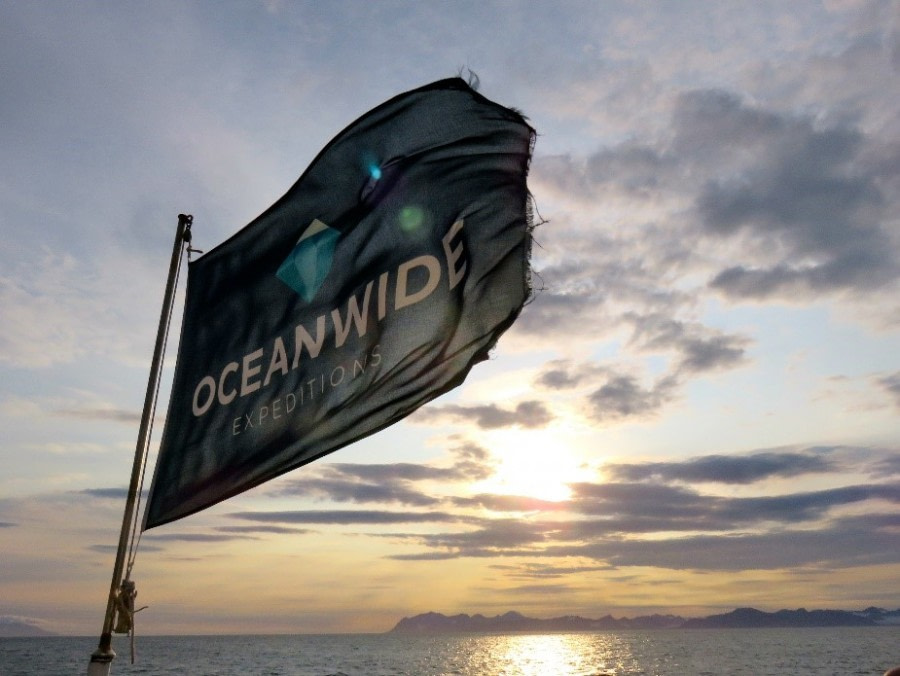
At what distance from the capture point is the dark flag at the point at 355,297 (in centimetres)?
563

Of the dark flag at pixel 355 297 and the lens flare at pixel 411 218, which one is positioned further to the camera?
the lens flare at pixel 411 218

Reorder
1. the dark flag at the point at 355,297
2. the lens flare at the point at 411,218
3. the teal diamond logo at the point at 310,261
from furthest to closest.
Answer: the teal diamond logo at the point at 310,261 < the lens flare at the point at 411,218 < the dark flag at the point at 355,297

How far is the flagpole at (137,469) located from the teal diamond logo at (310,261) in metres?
1.00

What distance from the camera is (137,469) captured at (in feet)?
20.8

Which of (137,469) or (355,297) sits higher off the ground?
(355,297)

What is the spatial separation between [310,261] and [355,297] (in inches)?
20.9

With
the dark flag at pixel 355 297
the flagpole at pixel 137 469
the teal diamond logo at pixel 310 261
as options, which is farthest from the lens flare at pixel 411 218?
the flagpole at pixel 137 469

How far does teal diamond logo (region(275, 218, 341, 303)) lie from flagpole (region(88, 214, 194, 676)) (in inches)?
39.4

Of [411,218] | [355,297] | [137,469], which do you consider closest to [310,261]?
[355,297]

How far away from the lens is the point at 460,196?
5879 millimetres

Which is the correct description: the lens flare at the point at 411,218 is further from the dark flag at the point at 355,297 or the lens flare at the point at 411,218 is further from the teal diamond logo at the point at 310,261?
the teal diamond logo at the point at 310,261

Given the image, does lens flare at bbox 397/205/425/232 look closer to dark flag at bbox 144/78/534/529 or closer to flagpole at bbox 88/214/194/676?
dark flag at bbox 144/78/534/529

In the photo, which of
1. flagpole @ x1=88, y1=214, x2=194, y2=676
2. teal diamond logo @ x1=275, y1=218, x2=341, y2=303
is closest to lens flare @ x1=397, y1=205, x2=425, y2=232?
teal diamond logo @ x1=275, y1=218, x2=341, y2=303

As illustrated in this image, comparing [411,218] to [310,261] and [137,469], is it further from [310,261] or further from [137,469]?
[137,469]
